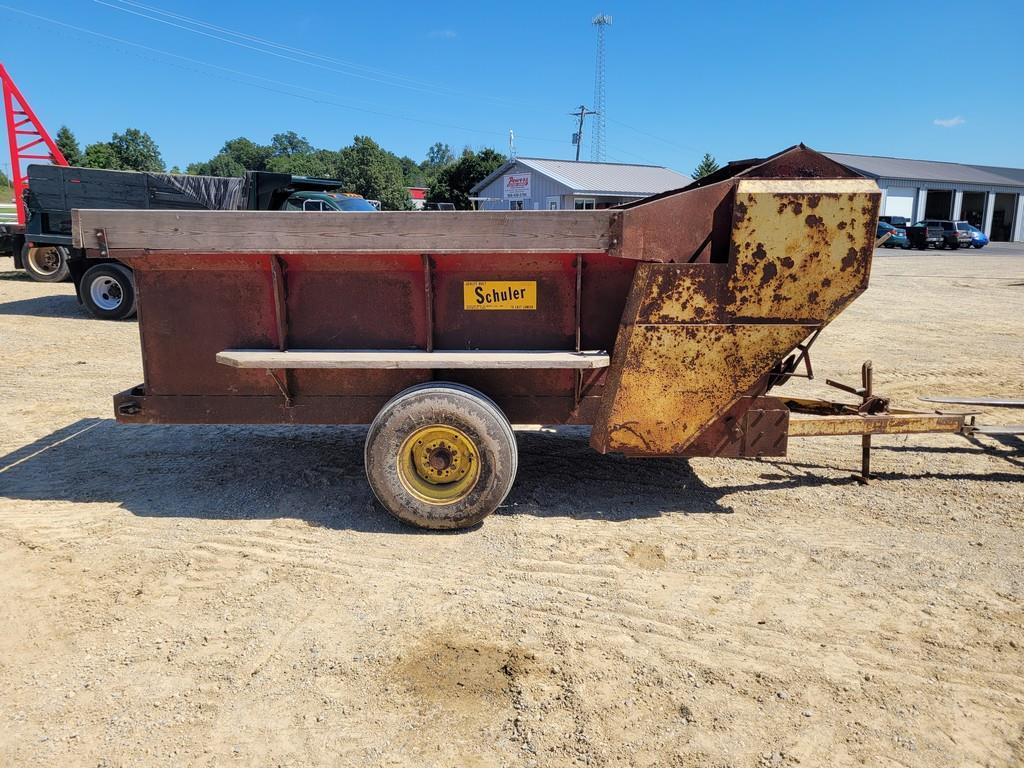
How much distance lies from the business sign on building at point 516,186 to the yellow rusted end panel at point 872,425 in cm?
3753

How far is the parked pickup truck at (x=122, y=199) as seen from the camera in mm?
11617

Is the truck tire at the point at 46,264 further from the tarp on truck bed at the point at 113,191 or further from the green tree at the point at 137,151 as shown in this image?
the green tree at the point at 137,151

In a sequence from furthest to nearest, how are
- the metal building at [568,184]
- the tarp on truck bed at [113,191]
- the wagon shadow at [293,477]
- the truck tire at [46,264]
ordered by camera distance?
the metal building at [568,184]
the truck tire at [46,264]
the tarp on truck bed at [113,191]
the wagon shadow at [293,477]

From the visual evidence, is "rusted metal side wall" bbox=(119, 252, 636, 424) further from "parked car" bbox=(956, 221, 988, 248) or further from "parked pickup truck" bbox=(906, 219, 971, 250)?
"parked car" bbox=(956, 221, 988, 248)

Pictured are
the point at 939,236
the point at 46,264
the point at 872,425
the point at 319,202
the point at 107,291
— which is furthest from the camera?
the point at 939,236

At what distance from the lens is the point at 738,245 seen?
12.7ft

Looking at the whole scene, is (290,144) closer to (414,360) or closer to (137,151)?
(137,151)

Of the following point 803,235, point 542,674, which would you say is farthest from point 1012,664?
point 803,235

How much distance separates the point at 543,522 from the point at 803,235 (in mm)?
2253

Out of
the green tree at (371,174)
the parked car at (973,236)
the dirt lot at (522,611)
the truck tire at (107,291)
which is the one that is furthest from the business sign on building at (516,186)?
the dirt lot at (522,611)

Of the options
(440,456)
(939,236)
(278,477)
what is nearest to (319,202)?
(278,477)

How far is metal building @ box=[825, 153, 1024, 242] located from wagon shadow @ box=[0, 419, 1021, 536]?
147ft

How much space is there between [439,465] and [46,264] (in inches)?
609

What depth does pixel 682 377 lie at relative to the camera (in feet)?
13.2
